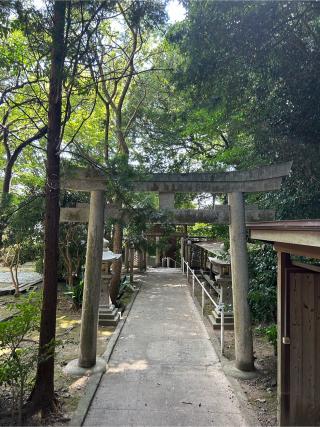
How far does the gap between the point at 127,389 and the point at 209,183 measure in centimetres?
362

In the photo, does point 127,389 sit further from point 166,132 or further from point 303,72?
point 166,132

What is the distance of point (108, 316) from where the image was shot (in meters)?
8.94

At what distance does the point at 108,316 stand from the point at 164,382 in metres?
4.04

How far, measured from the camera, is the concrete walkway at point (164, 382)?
4121 millimetres

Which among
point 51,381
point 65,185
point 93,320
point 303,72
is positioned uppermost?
point 303,72

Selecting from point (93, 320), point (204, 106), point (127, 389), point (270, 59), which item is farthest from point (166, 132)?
point (127, 389)

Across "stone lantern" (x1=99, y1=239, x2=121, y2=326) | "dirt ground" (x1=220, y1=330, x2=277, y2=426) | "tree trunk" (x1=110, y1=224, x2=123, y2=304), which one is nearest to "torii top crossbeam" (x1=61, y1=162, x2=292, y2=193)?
"dirt ground" (x1=220, y1=330, x2=277, y2=426)

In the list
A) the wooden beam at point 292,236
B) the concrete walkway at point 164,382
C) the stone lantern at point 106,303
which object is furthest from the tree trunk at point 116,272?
the wooden beam at point 292,236

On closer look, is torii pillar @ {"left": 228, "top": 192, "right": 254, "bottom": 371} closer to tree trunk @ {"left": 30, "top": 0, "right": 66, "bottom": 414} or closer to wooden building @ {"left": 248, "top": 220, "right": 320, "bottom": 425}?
wooden building @ {"left": 248, "top": 220, "right": 320, "bottom": 425}

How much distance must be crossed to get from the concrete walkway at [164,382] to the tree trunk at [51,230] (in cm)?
70

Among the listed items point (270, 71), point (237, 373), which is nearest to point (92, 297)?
point (237, 373)

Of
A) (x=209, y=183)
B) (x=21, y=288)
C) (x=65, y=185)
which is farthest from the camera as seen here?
(x=21, y=288)

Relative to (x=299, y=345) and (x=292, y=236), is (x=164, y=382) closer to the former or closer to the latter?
(x=299, y=345)

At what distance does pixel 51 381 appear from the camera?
4.19m
